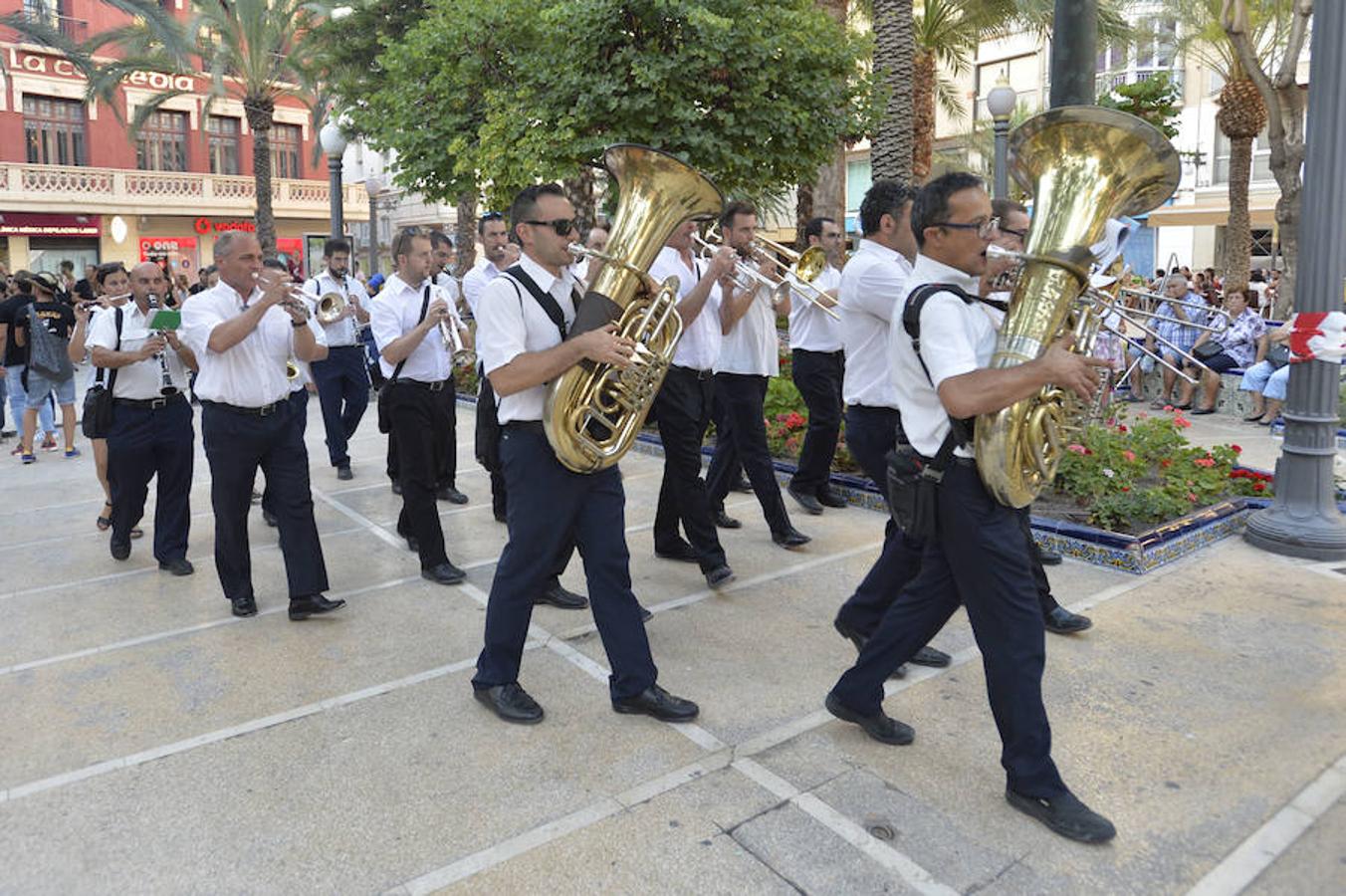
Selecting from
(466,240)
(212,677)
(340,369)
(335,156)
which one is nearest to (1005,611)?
(212,677)

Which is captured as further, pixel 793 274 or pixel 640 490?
pixel 640 490

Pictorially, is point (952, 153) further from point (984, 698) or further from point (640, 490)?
point (984, 698)

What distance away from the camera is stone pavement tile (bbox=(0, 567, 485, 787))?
3.75m

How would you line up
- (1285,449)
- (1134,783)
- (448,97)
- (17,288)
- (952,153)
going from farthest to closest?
(952,153) < (448,97) < (17,288) < (1285,449) < (1134,783)

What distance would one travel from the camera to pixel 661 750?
3537mm

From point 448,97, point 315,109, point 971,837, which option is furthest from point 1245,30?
point 315,109

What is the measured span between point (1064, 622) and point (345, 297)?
20.9 feet

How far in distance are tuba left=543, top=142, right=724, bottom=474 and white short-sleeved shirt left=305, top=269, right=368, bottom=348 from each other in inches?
198

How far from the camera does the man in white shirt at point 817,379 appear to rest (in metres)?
6.59

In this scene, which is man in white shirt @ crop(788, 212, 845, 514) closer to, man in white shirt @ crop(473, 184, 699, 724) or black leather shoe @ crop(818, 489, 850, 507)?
black leather shoe @ crop(818, 489, 850, 507)

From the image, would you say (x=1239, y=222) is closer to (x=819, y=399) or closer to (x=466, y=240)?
(x=466, y=240)

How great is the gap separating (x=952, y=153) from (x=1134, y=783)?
33.2 metres

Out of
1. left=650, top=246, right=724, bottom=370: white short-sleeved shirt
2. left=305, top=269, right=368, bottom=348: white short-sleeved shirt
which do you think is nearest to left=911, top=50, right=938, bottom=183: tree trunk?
left=305, top=269, right=368, bottom=348: white short-sleeved shirt

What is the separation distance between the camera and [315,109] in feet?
88.3
